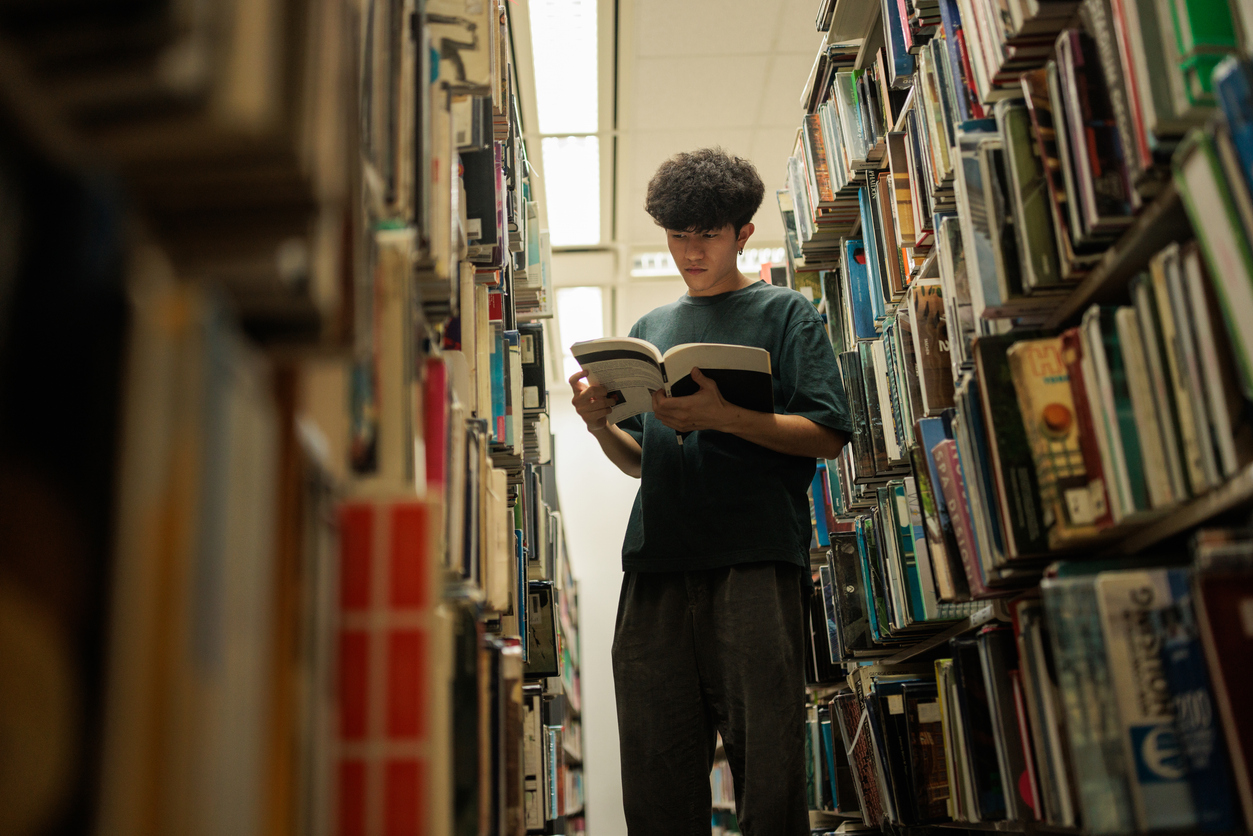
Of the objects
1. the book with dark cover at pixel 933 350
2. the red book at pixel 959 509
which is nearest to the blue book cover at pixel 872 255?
the book with dark cover at pixel 933 350

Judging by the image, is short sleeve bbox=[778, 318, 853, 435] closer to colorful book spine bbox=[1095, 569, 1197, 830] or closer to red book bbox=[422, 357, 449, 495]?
colorful book spine bbox=[1095, 569, 1197, 830]

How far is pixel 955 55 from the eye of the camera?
1.46 meters

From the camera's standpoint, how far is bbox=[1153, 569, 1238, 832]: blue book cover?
0.81 m

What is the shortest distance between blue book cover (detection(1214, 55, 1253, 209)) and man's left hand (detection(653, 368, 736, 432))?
2.69 ft

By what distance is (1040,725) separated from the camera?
44.8 inches

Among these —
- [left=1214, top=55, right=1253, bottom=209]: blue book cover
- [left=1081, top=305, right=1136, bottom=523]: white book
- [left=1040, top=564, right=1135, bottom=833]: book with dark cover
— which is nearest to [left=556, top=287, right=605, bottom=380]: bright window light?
[left=1081, top=305, right=1136, bottom=523]: white book

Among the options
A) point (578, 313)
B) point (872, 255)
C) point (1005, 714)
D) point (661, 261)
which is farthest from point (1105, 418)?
point (578, 313)

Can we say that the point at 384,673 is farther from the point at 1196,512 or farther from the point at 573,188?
the point at 573,188

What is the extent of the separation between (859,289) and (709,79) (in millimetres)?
1590

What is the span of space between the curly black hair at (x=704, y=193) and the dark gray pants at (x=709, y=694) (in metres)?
0.68

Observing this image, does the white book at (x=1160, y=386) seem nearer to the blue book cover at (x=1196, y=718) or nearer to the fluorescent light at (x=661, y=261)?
the blue book cover at (x=1196, y=718)

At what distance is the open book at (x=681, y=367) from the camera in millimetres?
1452

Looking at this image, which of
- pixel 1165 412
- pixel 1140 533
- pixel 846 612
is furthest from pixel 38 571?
pixel 846 612

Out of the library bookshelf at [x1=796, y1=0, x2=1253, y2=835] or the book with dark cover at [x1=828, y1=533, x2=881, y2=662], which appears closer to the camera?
the library bookshelf at [x1=796, y1=0, x2=1253, y2=835]
